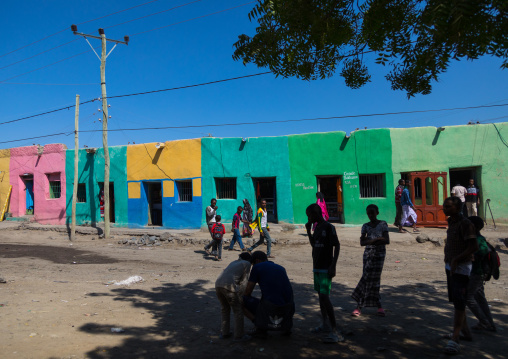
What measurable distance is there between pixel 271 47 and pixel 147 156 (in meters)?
14.4

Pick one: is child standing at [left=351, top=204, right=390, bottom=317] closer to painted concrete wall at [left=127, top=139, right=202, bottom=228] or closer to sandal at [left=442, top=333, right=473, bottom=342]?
sandal at [left=442, top=333, right=473, bottom=342]

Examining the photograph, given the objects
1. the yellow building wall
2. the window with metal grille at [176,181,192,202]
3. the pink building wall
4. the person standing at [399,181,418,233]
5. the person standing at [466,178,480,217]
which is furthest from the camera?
the pink building wall

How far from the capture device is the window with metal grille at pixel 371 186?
1499 centimetres

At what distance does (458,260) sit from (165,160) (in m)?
15.0

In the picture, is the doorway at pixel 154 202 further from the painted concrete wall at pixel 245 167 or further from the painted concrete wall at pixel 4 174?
the painted concrete wall at pixel 4 174

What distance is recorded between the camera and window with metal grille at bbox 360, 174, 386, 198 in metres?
15.0

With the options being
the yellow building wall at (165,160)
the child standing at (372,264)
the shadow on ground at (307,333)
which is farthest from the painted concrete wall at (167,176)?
the child standing at (372,264)

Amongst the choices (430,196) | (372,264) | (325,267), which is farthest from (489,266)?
(430,196)

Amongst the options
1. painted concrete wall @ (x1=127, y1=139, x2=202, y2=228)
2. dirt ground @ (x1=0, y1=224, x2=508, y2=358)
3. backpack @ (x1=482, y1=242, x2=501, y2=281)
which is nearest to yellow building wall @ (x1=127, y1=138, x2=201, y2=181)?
painted concrete wall @ (x1=127, y1=139, x2=202, y2=228)

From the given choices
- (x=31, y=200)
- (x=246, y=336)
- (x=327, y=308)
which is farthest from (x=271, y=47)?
(x=31, y=200)

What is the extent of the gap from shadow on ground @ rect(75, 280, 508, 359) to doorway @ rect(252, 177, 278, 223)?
31.6 ft

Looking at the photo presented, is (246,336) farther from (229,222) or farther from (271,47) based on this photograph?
(229,222)

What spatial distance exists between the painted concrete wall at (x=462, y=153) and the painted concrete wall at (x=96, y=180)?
41.0ft

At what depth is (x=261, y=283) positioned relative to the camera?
4.37m
